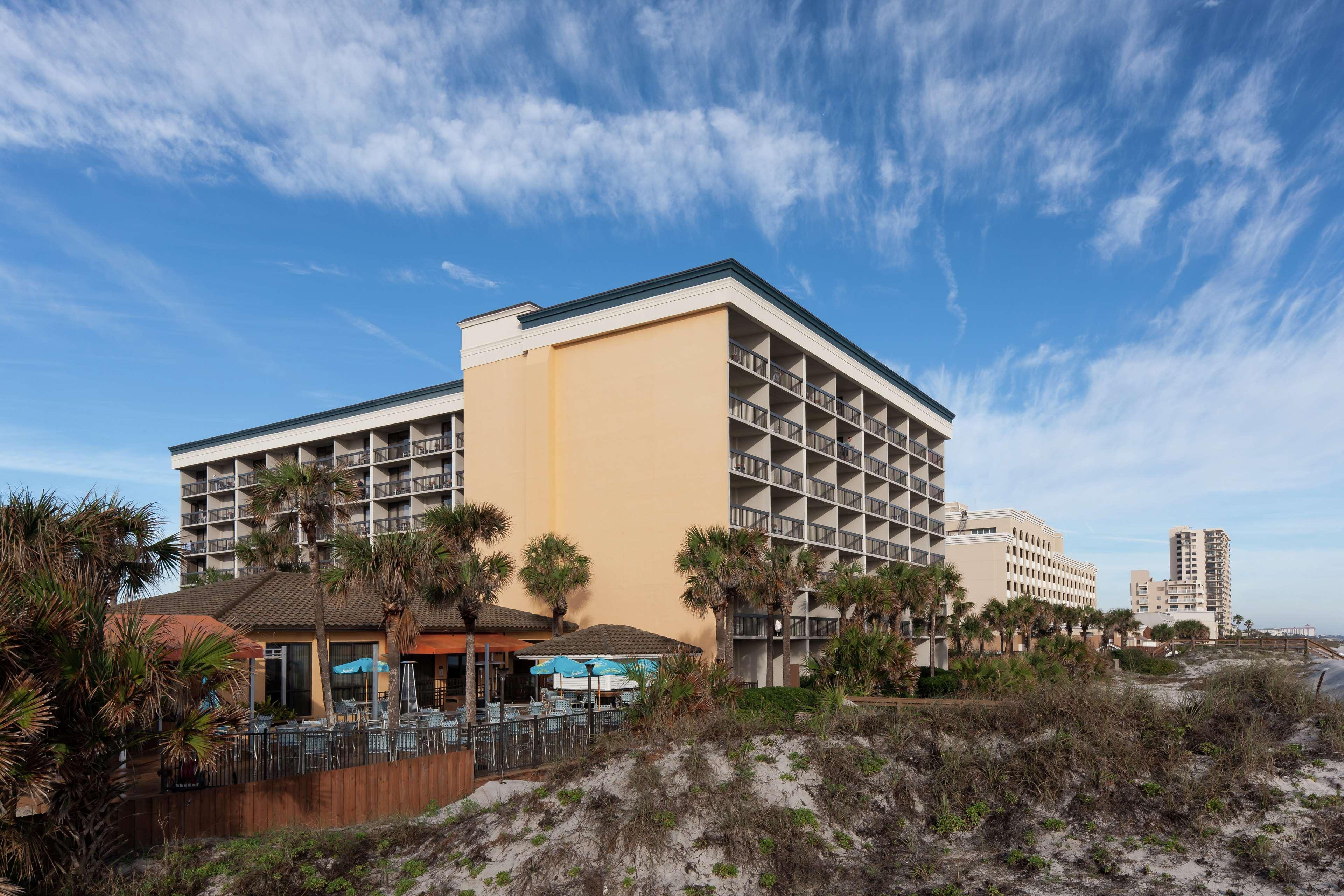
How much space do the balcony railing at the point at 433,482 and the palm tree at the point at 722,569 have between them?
78.0ft

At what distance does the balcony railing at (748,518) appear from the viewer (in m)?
39.6

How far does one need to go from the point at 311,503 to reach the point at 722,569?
47.4 feet

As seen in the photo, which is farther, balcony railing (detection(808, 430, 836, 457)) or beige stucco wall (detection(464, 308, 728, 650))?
balcony railing (detection(808, 430, 836, 457))

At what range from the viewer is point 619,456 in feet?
138

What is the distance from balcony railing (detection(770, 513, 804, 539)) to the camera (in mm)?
42250

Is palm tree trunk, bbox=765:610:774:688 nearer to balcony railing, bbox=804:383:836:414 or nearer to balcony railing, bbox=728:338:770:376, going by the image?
balcony railing, bbox=728:338:770:376

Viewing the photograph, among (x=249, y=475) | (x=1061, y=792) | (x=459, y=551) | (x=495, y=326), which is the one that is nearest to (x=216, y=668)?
(x=1061, y=792)

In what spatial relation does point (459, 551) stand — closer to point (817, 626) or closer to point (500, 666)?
point (500, 666)

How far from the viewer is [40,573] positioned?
11.6 meters

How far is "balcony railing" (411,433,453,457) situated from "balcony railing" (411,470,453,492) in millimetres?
1454

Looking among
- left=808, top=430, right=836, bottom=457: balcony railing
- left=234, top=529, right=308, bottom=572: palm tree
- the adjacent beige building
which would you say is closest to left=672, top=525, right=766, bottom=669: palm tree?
left=808, top=430, right=836, bottom=457: balcony railing

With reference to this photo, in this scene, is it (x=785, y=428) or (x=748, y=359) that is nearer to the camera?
(x=748, y=359)

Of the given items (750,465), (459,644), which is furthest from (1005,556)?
(459,644)

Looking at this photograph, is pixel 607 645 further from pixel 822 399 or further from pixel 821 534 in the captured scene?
pixel 822 399
